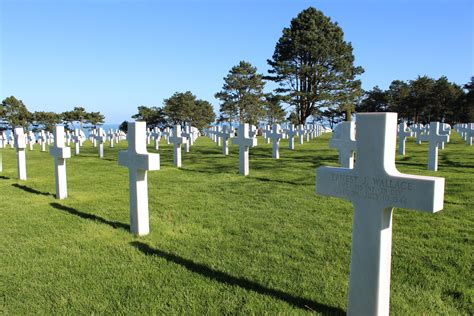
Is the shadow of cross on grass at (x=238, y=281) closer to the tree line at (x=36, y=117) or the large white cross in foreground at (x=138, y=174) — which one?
the large white cross in foreground at (x=138, y=174)

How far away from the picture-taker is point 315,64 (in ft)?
101

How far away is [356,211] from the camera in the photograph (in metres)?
2.46

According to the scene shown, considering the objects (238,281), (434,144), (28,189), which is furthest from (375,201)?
(434,144)

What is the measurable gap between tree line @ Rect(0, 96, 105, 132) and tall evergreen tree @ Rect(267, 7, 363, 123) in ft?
66.7

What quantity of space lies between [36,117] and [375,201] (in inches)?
1590

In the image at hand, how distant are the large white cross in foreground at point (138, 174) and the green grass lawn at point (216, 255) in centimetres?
18

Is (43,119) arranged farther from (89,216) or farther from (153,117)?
(89,216)

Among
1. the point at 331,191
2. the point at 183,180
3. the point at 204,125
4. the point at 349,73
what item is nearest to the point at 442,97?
the point at 349,73

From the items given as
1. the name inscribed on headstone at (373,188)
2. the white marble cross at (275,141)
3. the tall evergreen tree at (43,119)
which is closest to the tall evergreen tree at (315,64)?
the white marble cross at (275,141)

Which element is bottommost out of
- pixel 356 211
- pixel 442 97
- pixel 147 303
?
pixel 147 303

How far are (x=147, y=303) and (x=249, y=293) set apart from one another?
0.81 m

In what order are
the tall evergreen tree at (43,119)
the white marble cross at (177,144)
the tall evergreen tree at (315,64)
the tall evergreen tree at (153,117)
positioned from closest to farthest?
the white marble cross at (177,144) < the tall evergreen tree at (315,64) < the tall evergreen tree at (43,119) < the tall evergreen tree at (153,117)

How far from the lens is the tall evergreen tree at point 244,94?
134ft

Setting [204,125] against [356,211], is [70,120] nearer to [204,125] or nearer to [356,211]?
[204,125]
